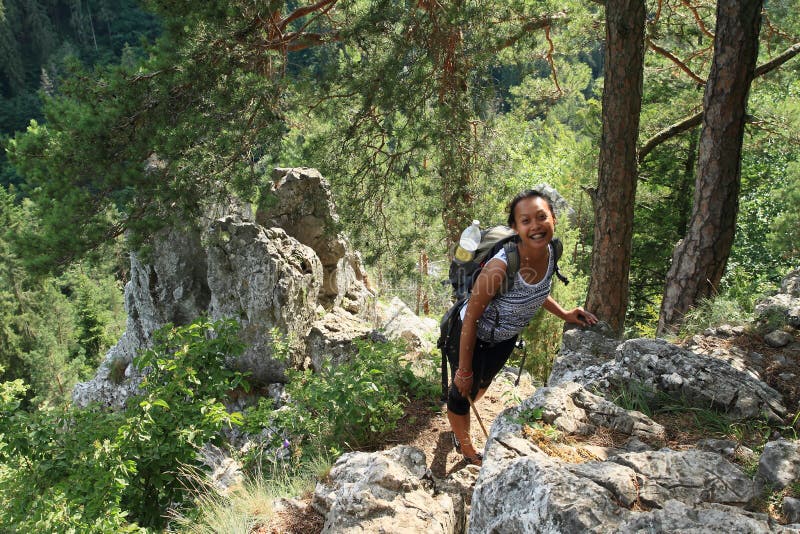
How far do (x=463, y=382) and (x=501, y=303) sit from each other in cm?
52

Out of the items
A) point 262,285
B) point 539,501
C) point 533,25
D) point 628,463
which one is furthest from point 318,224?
point 539,501

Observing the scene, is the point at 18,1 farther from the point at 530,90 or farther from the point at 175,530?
the point at 175,530

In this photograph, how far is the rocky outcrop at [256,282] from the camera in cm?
835

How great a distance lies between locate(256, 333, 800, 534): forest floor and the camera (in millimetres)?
2715

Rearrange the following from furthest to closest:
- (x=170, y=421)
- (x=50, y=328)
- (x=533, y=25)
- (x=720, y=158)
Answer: (x=50, y=328) → (x=533, y=25) → (x=720, y=158) → (x=170, y=421)

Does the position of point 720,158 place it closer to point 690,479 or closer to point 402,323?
point 690,479

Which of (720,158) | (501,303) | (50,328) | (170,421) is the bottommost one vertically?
(50,328)

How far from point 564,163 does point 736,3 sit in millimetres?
22549

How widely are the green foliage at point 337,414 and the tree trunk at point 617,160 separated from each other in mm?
2398

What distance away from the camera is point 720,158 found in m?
4.83

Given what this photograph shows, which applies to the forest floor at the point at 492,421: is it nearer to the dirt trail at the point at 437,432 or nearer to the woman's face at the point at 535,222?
the dirt trail at the point at 437,432

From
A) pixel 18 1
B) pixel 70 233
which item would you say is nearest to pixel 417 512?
pixel 70 233

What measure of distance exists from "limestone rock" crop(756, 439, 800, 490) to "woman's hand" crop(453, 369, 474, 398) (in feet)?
4.56

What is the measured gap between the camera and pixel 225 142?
18.7 ft
